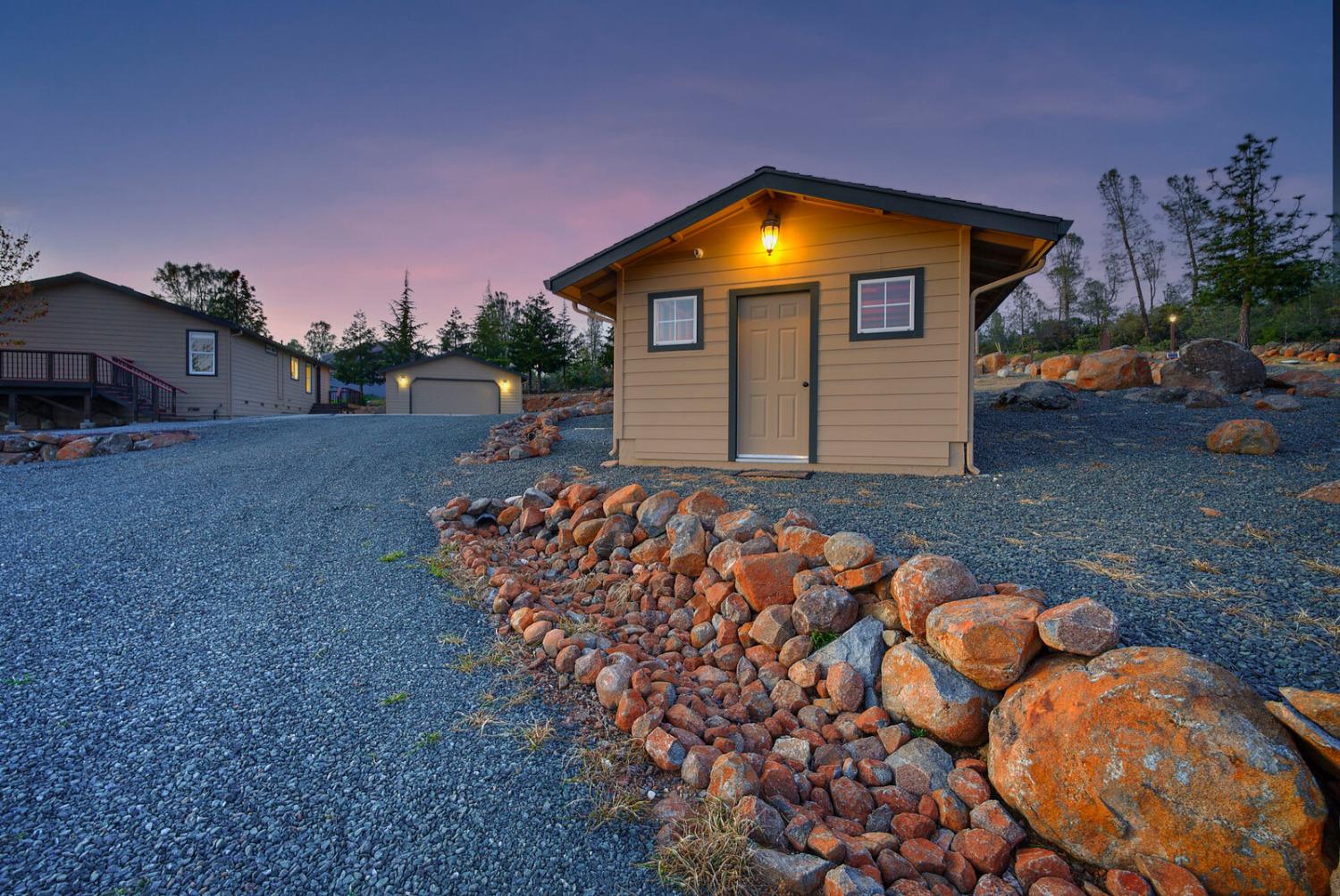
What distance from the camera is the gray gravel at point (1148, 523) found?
81.0 inches

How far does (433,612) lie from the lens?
295cm

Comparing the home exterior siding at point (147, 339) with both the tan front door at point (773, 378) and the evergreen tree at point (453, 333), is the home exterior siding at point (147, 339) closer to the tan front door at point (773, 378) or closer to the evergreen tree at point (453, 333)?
the tan front door at point (773, 378)

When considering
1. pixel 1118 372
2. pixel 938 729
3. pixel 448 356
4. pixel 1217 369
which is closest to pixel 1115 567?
pixel 938 729

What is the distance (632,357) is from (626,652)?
488cm

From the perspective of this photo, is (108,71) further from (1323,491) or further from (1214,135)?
(1214,135)

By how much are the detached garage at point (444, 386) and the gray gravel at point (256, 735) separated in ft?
59.8

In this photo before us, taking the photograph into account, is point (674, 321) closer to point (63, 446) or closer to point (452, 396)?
point (63, 446)

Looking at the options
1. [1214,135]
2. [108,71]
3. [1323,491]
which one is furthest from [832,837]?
[1214,135]

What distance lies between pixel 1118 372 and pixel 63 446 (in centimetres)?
1913

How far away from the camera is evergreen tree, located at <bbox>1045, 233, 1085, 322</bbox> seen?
24.9 meters

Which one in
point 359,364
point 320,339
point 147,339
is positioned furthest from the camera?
point 320,339

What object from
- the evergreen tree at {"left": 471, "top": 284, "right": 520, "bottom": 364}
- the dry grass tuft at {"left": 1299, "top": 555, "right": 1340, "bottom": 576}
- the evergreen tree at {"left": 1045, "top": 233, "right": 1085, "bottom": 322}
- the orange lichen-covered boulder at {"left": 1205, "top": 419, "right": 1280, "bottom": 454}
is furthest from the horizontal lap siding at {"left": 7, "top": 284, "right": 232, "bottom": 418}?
the evergreen tree at {"left": 1045, "top": 233, "right": 1085, "bottom": 322}

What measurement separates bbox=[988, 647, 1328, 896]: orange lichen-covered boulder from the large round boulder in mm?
11658

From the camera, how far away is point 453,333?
119 ft
